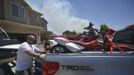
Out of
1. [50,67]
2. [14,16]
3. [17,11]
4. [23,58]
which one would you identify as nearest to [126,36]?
[23,58]

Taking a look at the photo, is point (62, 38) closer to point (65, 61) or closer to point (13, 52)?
point (13, 52)

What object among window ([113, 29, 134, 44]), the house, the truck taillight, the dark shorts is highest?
the house

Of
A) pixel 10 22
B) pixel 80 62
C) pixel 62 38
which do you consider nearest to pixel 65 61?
pixel 80 62

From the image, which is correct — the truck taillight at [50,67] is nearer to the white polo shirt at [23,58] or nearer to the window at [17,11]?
the white polo shirt at [23,58]

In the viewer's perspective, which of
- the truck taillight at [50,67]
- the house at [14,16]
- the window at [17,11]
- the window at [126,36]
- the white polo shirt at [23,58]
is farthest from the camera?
the window at [17,11]

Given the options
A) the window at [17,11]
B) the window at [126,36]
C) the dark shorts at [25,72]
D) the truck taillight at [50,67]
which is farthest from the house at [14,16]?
the truck taillight at [50,67]

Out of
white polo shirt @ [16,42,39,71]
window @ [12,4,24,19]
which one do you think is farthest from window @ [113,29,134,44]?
window @ [12,4,24,19]

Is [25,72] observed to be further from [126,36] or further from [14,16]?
[14,16]

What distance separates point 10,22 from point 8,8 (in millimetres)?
1279

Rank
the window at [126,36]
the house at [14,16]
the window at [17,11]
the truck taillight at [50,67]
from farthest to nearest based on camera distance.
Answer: the window at [17,11] → the house at [14,16] → the window at [126,36] → the truck taillight at [50,67]

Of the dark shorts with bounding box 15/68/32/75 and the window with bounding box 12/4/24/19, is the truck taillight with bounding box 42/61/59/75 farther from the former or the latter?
the window with bounding box 12/4/24/19

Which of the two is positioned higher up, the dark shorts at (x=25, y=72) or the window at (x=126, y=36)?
the window at (x=126, y=36)

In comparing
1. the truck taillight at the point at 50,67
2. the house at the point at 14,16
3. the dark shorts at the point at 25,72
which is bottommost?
the dark shorts at the point at 25,72

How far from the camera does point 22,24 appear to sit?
89.2 feet
